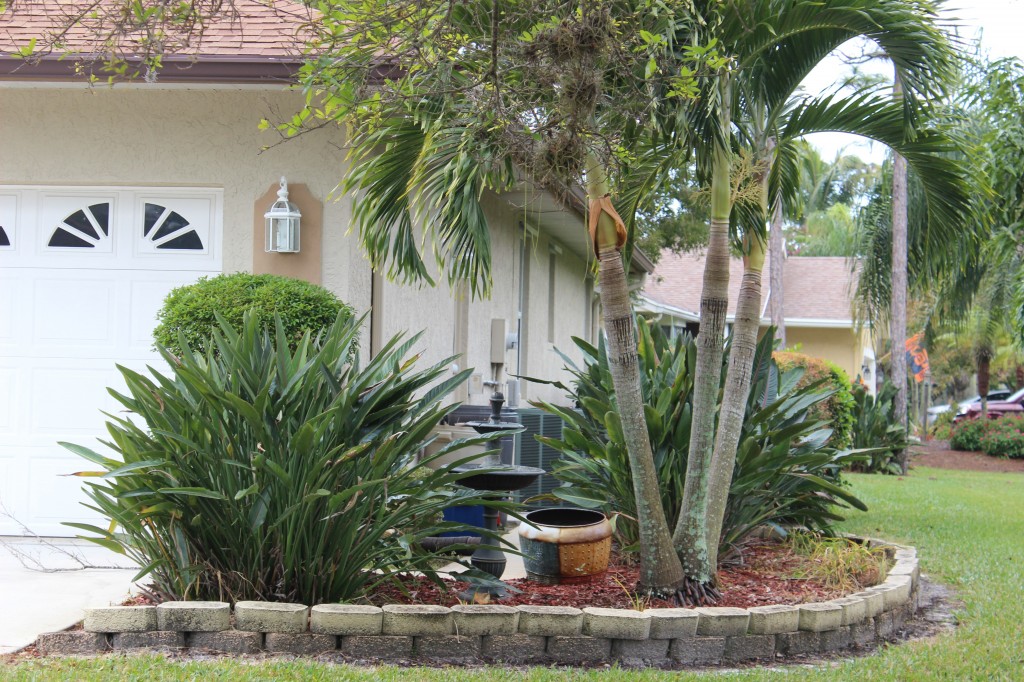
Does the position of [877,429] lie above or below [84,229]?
below

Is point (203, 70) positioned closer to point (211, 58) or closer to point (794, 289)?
point (211, 58)

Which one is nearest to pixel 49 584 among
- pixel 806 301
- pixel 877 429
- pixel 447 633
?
pixel 447 633

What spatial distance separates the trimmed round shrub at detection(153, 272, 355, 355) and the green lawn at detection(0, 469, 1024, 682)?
2.65m

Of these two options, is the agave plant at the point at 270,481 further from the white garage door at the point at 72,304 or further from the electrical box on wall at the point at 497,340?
the electrical box on wall at the point at 497,340

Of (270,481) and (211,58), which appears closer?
(270,481)

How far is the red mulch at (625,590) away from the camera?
5523 millimetres

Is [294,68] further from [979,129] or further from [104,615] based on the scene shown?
[979,129]

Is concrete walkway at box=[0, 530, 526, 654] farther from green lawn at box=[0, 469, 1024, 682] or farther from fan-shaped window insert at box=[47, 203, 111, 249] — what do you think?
fan-shaped window insert at box=[47, 203, 111, 249]

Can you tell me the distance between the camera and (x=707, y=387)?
5.92m

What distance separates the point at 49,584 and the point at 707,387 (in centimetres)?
423

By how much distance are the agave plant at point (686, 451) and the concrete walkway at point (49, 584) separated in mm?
2925

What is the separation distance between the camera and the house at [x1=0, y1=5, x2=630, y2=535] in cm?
801

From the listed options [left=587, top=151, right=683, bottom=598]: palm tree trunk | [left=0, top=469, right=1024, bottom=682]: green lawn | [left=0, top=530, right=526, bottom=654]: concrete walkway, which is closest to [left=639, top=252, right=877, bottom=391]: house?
[left=0, top=469, right=1024, bottom=682]: green lawn

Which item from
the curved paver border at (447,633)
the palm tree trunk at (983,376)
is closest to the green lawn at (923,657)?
the curved paver border at (447,633)
